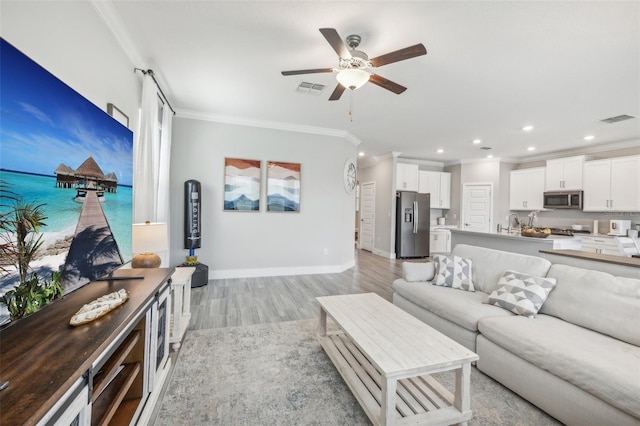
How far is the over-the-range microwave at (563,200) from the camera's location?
557 centimetres

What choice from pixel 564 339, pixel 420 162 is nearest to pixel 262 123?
pixel 564 339

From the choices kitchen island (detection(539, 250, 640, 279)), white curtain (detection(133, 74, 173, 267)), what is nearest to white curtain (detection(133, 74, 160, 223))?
white curtain (detection(133, 74, 173, 267))

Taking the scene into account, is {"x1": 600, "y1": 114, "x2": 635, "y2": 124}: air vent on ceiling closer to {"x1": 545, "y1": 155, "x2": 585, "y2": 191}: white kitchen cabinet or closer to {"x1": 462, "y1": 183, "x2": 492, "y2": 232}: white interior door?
{"x1": 545, "y1": 155, "x2": 585, "y2": 191}: white kitchen cabinet

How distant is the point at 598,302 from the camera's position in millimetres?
1929

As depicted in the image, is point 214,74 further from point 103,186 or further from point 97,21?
point 103,186

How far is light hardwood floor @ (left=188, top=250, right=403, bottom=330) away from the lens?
10.0ft

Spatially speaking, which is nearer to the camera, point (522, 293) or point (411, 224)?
point (522, 293)

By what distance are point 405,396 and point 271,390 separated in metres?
0.87

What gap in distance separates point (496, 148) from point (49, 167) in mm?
7070

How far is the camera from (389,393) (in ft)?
4.60

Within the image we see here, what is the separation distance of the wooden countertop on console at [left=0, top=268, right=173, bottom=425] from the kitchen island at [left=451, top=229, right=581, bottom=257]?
167 inches

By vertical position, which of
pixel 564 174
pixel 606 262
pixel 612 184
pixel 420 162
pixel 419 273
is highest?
pixel 420 162

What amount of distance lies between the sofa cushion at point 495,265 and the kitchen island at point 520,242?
1.08 m

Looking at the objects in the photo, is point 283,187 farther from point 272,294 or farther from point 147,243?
point 147,243
